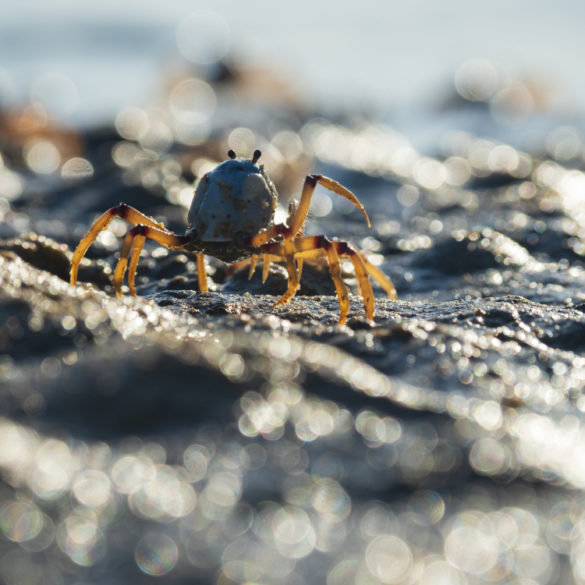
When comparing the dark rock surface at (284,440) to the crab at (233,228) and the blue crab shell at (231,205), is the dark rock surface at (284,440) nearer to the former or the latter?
the crab at (233,228)

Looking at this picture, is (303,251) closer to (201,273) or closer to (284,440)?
(201,273)

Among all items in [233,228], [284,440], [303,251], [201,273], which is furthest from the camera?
[201,273]

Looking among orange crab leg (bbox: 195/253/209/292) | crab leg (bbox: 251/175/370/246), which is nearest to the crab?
crab leg (bbox: 251/175/370/246)

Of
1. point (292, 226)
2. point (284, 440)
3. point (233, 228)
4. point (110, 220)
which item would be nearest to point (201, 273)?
point (233, 228)

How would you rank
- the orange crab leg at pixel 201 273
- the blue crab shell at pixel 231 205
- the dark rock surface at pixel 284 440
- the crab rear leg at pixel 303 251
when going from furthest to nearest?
the orange crab leg at pixel 201 273 → the blue crab shell at pixel 231 205 → the crab rear leg at pixel 303 251 → the dark rock surface at pixel 284 440

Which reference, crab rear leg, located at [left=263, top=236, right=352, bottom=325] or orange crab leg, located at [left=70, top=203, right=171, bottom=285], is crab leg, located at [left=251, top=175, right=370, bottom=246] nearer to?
crab rear leg, located at [left=263, top=236, right=352, bottom=325]

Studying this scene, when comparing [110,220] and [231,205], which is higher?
[231,205]

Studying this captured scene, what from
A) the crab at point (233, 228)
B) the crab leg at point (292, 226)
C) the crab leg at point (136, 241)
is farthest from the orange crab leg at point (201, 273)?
the crab leg at point (292, 226)

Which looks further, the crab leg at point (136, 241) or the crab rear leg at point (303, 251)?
the crab leg at point (136, 241)

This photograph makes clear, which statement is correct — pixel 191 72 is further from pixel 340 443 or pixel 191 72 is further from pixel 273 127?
pixel 340 443

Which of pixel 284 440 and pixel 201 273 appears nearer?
pixel 284 440

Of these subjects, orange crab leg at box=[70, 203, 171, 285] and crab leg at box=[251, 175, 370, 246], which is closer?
crab leg at box=[251, 175, 370, 246]

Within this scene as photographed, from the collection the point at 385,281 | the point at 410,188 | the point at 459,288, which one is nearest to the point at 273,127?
the point at 410,188
